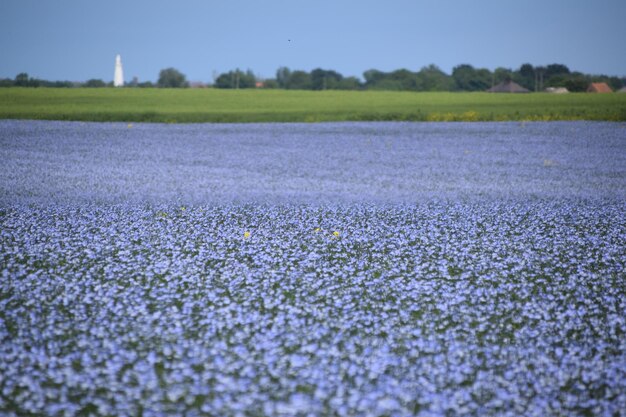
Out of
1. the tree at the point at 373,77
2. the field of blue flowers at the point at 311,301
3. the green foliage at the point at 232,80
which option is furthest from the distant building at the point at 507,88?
the field of blue flowers at the point at 311,301

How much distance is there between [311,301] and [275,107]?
3613 cm

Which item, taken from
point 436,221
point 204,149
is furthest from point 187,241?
point 204,149

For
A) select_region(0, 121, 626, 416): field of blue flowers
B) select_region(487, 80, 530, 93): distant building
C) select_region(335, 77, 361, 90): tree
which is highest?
select_region(487, 80, 530, 93): distant building

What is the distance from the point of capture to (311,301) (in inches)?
181

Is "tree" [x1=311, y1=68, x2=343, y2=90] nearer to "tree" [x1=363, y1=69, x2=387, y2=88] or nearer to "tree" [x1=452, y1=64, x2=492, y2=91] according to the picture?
"tree" [x1=363, y1=69, x2=387, y2=88]

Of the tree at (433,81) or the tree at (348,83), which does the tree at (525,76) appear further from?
the tree at (348,83)

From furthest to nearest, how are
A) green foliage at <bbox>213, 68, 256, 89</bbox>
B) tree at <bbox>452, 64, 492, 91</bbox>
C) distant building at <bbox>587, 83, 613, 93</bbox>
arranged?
distant building at <bbox>587, 83, 613, 93</bbox>, tree at <bbox>452, 64, 492, 91</bbox>, green foliage at <bbox>213, 68, 256, 89</bbox>

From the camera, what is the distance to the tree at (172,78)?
97.1 m

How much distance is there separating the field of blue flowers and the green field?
66.9ft

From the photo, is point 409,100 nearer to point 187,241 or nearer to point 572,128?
point 572,128

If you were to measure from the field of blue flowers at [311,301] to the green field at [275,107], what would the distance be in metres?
20.4

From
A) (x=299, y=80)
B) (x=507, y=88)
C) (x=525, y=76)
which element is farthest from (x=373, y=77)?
(x=525, y=76)

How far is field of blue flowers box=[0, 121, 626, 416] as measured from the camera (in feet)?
10.5

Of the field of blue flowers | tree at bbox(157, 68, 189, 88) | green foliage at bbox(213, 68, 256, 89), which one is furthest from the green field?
tree at bbox(157, 68, 189, 88)
